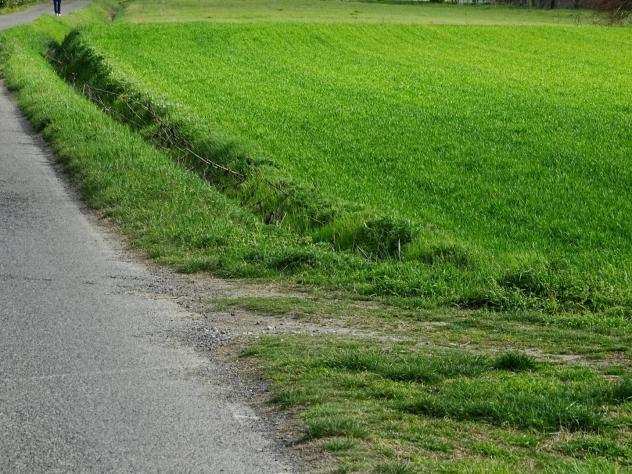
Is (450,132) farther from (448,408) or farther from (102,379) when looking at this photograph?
(448,408)

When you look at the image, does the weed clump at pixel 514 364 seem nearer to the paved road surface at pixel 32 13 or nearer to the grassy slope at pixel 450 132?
the grassy slope at pixel 450 132

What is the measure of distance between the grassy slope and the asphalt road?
248cm

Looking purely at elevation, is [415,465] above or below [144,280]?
above

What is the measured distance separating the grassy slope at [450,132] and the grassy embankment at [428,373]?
2.63 ft

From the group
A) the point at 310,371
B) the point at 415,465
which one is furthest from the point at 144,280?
the point at 415,465

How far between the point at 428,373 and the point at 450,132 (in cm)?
1504

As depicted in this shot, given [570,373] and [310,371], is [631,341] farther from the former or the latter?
[310,371]

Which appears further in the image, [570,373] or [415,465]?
[570,373]

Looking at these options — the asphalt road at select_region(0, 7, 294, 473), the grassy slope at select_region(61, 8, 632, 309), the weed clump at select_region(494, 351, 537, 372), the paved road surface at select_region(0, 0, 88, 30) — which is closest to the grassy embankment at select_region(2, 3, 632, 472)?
the weed clump at select_region(494, 351, 537, 372)

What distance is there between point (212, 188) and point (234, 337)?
7.47 metres

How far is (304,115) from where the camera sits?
25297 mm

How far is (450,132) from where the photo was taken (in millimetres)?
22781

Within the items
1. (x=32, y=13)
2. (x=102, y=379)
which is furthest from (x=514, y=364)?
(x=32, y=13)

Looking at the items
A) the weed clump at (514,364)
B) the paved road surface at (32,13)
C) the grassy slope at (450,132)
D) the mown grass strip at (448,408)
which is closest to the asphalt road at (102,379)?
the mown grass strip at (448,408)
